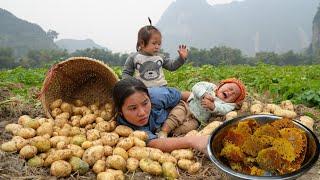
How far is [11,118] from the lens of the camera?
4.48 meters

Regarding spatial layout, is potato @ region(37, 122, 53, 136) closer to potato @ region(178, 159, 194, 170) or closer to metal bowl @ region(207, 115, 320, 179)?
potato @ region(178, 159, 194, 170)

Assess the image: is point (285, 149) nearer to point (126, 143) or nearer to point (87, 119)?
point (126, 143)

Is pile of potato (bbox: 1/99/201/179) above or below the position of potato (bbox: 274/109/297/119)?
below

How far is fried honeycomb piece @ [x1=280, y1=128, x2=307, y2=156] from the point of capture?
268 centimetres

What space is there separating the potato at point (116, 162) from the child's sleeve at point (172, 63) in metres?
2.27

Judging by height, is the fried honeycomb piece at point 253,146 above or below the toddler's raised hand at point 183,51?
below

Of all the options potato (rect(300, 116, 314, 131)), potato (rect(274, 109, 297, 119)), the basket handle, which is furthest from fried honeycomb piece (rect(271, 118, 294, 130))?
the basket handle

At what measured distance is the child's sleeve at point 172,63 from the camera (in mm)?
5223

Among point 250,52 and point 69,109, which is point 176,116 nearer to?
point 69,109

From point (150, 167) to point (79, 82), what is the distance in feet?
7.47

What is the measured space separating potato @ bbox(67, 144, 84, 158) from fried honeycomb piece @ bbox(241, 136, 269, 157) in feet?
4.22

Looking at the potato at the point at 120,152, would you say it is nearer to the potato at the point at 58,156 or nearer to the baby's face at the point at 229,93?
the potato at the point at 58,156

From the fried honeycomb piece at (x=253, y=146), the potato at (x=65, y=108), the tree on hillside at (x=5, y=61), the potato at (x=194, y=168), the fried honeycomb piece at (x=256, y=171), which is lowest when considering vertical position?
the tree on hillside at (x=5, y=61)

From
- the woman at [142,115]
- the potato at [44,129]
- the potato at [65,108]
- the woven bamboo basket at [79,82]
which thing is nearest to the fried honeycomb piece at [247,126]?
the woman at [142,115]
